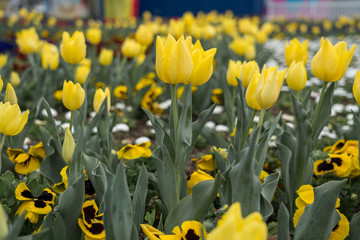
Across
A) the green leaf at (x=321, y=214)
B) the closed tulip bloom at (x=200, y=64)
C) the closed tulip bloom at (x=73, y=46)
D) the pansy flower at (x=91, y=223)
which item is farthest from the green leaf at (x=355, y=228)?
the closed tulip bloom at (x=73, y=46)

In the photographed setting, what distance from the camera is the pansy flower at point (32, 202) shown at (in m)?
1.13

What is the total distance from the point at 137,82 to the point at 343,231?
205 centimetres

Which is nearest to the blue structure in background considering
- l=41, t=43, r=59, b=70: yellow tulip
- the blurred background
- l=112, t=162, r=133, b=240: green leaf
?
the blurred background

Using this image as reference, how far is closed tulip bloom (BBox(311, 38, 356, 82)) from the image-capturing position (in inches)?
48.4

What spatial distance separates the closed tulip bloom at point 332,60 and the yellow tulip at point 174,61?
0.42 m

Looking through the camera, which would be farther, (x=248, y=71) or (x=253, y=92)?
(x=248, y=71)

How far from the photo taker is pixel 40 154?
1.52m

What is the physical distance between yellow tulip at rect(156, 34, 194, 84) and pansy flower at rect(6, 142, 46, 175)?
2.11ft

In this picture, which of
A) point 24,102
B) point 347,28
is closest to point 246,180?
point 24,102

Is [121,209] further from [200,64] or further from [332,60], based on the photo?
[332,60]

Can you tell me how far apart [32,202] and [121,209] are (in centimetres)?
33

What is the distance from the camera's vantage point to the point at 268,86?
1.11 meters

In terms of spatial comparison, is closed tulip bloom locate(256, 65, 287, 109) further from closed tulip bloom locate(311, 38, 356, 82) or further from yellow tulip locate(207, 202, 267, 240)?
yellow tulip locate(207, 202, 267, 240)

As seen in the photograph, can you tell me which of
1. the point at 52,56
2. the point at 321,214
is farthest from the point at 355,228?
the point at 52,56
